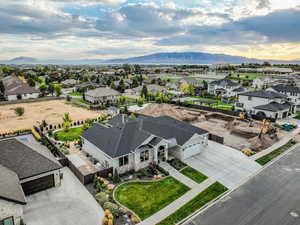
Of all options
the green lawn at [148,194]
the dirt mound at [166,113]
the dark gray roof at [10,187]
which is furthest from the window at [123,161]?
the dirt mound at [166,113]

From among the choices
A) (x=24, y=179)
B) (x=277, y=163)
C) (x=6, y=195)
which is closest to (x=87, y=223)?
Answer: (x=6, y=195)

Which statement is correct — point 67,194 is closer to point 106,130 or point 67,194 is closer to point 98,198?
point 98,198

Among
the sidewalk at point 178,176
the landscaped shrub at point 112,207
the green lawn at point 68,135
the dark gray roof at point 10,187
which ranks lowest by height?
the sidewalk at point 178,176

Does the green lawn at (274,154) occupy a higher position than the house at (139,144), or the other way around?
the house at (139,144)

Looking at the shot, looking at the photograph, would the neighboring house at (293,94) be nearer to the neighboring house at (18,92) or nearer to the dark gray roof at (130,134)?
the dark gray roof at (130,134)

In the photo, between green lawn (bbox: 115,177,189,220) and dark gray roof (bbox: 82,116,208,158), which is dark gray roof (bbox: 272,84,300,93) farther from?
green lawn (bbox: 115,177,189,220)

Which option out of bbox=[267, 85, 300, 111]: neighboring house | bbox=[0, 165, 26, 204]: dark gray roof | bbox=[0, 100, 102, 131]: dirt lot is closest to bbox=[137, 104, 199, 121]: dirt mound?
bbox=[0, 100, 102, 131]: dirt lot
